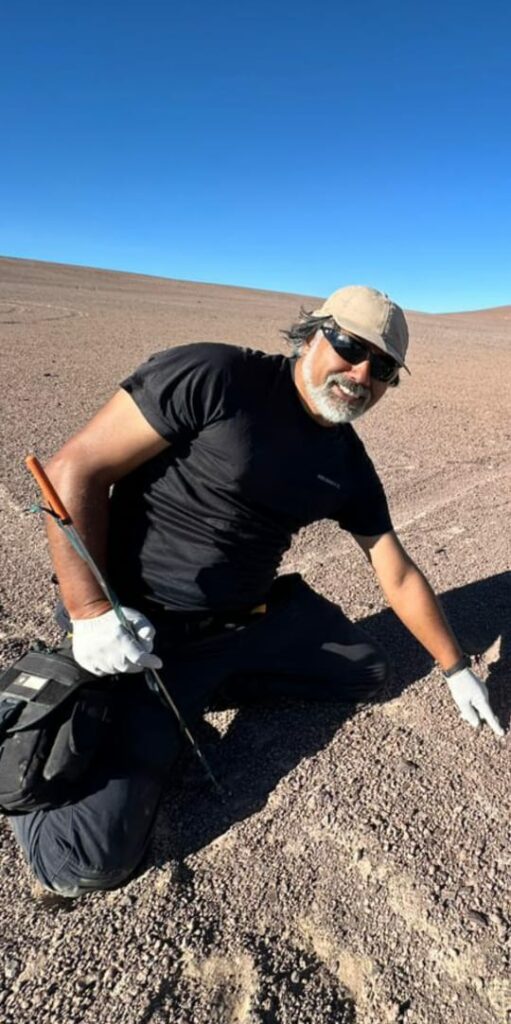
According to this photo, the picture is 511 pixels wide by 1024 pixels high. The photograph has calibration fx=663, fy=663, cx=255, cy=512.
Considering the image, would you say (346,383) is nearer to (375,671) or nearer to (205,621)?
(205,621)

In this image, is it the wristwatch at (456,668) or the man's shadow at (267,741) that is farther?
the wristwatch at (456,668)

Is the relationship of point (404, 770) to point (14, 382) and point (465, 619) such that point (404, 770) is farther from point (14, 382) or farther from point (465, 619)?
point (14, 382)

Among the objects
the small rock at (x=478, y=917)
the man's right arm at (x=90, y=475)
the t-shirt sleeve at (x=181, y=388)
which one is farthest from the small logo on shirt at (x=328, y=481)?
the small rock at (x=478, y=917)

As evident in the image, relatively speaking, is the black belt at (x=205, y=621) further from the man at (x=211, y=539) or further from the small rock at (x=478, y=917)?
the small rock at (x=478, y=917)

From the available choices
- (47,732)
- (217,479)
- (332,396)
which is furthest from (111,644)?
(332,396)

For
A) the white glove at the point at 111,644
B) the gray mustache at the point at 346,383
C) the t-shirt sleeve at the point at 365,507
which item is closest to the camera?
the white glove at the point at 111,644

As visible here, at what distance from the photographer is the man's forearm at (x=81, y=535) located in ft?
6.85

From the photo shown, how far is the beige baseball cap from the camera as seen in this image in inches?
88.8

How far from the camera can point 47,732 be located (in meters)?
1.92

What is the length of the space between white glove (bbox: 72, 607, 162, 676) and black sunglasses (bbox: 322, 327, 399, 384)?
1129mm

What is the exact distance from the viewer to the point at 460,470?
5.75m

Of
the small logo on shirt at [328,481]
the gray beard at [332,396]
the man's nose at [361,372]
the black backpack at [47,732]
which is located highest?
the man's nose at [361,372]

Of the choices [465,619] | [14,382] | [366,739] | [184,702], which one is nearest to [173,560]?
[184,702]

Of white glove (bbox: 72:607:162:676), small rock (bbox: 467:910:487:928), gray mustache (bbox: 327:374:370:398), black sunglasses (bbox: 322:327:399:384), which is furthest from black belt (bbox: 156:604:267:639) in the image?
small rock (bbox: 467:910:487:928)
